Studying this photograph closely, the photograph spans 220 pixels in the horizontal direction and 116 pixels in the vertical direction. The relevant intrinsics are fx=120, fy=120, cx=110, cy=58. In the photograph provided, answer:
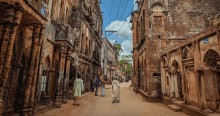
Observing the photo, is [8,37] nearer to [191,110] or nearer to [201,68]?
[201,68]

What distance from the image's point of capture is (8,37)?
320 cm

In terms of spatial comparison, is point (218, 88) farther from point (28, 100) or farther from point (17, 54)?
point (17, 54)

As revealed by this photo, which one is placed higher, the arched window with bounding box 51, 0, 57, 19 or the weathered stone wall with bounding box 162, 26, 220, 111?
the arched window with bounding box 51, 0, 57, 19

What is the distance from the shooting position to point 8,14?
3275 mm

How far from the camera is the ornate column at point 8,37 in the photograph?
10.00ft

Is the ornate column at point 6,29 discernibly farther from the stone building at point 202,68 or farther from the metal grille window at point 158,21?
the metal grille window at point 158,21

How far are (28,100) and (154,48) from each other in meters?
8.99

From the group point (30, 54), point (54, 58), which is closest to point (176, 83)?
point (54, 58)

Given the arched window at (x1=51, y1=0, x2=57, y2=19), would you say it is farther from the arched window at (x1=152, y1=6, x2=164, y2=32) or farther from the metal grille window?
the metal grille window

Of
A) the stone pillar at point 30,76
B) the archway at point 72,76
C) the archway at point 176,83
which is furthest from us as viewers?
the archway at point 72,76

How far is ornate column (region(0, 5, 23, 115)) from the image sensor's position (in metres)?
3.05

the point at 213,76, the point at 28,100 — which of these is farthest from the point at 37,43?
the point at 213,76

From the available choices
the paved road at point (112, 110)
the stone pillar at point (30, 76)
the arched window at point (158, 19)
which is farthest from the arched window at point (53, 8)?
the arched window at point (158, 19)

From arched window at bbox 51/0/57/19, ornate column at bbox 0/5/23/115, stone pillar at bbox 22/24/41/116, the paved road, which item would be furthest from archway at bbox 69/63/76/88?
ornate column at bbox 0/5/23/115
